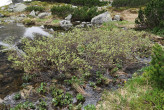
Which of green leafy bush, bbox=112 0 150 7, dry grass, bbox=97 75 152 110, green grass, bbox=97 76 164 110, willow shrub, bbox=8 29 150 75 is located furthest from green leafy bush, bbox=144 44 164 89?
green leafy bush, bbox=112 0 150 7

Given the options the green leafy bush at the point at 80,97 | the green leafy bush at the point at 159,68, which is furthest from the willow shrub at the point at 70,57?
the green leafy bush at the point at 159,68

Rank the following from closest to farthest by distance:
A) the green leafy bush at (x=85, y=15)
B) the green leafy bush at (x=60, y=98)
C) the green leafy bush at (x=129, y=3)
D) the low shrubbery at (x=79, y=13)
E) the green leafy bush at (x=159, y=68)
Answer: the green leafy bush at (x=159, y=68), the green leafy bush at (x=60, y=98), the green leafy bush at (x=85, y=15), the low shrubbery at (x=79, y=13), the green leafy bush at (x=129, y=3)

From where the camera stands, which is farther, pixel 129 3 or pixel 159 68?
pixel 129 3

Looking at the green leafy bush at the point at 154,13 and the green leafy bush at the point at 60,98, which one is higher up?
the green leafy bush at the point at 154,13

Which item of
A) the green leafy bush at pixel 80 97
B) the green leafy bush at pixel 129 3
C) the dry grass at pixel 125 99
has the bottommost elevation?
the green leafy bush at pixel 80 97

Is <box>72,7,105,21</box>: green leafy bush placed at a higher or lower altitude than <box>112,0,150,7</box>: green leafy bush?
lower

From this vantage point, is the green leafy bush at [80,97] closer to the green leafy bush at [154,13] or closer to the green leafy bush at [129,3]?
the green leafy bush at [154,13]

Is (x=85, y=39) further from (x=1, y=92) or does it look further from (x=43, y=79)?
(x=1, y=92)

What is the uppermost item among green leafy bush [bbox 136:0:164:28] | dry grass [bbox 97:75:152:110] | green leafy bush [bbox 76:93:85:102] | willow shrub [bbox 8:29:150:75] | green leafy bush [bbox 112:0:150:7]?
green leafy bush [bbox 112:0:150:7]

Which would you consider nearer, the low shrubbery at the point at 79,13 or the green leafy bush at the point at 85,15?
the green leafy bush at the point at 85,15

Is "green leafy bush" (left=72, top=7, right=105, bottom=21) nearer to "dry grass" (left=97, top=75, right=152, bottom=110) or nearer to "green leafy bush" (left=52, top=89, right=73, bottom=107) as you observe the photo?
"green leafy bush" (left=52, top=89, right=73, bottom=107)

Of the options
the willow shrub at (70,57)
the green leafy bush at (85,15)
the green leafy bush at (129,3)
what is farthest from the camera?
the green leafy bush at (129,3)

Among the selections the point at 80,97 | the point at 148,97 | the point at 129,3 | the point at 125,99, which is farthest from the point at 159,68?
the point at 129,3

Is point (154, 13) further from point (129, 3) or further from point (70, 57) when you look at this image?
point (129, 3)
